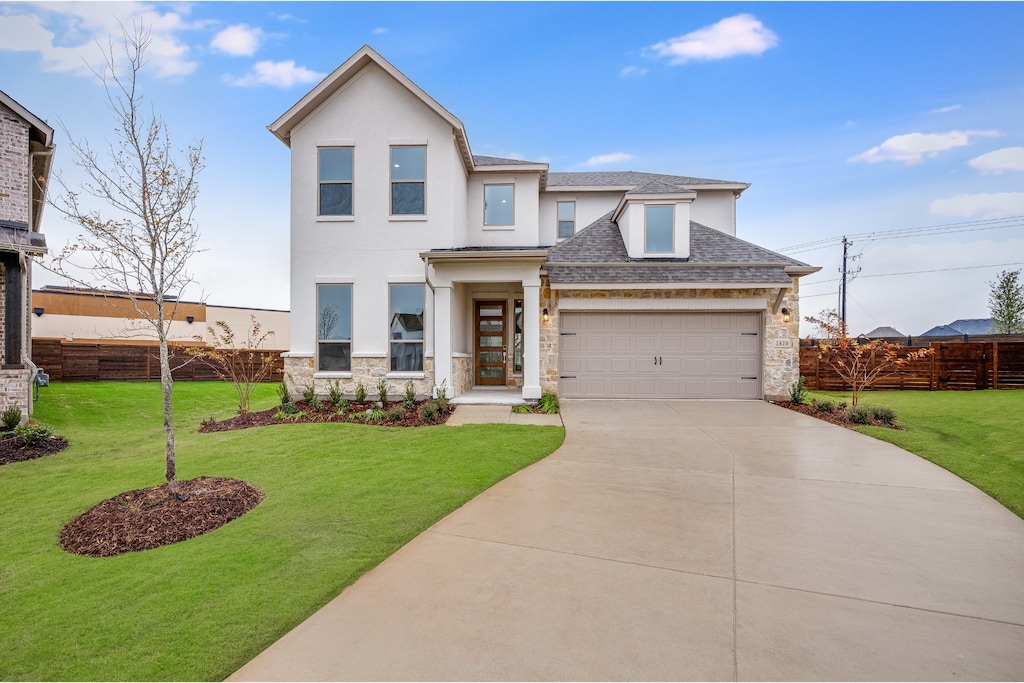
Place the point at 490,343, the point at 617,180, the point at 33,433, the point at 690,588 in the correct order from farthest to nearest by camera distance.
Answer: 1. the point at 617,180
2. the point at 490,343
3. the point at 33,433
4. the point at 690,588

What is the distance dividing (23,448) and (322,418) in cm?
468

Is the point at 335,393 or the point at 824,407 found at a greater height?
the point at 335,393

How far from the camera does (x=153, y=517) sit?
457cm

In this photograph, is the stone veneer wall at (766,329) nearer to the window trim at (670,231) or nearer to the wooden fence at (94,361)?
the window trim at (670,231)

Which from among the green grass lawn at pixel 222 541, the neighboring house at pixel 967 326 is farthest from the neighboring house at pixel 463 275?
the neighboring house at pixel 967 326

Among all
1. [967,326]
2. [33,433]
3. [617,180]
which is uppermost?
[617,180]

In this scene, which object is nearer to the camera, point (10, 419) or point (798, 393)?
point (10, 419)

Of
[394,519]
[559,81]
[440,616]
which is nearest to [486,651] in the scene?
[440,616]

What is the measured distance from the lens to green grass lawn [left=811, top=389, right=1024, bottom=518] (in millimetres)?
5863

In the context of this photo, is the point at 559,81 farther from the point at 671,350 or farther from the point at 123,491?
the point at 123,491

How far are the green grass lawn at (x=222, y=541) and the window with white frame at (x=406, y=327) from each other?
10.1ft

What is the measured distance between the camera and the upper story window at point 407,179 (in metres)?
11.6

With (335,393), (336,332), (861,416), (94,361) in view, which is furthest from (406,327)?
(94,361)

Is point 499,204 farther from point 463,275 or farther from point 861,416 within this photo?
point 861,416
